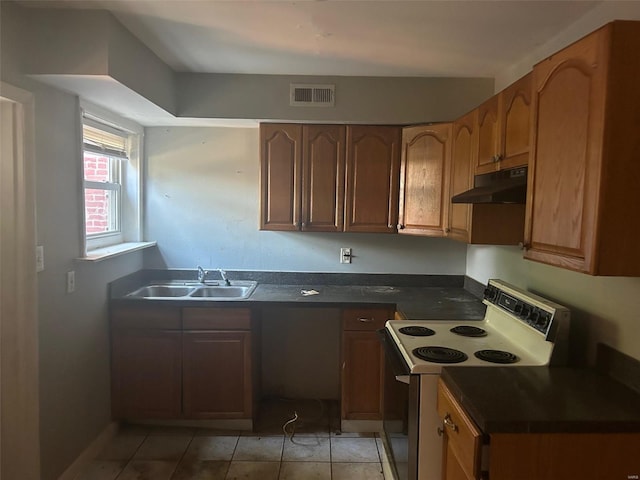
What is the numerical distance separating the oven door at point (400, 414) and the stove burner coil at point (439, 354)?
0.08 metres

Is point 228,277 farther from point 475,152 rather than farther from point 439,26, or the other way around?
point 439,26

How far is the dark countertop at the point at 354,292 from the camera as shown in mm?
2639

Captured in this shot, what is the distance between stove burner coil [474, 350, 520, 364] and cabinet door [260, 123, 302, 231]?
1.53m

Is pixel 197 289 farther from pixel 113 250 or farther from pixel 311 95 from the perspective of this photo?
pixel 311 95

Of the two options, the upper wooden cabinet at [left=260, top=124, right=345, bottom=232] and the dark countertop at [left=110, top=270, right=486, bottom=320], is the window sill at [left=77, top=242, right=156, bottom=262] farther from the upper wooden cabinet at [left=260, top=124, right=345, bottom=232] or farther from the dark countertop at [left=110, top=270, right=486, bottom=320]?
the upper wooden cabinet at [left=260, top=124, right=345, bottom=232]

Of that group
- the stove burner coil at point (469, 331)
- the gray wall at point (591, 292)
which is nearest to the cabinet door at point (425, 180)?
the gray wall at point (591, 292)

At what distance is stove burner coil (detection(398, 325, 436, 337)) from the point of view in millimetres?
2078

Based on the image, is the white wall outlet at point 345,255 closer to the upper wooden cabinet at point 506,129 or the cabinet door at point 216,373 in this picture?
the cabinet door at point 216,373

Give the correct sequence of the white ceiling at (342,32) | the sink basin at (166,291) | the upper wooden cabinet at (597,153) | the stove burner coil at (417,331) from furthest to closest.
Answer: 1. the sink basin at (166,291)
2. the stove burner coil at (417,331)
3. the white ceiling at (342,32)
4. the upper wooden cabinet at (597,153)

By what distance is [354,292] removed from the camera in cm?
301

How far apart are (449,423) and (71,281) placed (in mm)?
1971

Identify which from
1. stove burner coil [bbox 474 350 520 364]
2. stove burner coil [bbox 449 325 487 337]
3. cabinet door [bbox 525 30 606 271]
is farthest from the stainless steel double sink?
cabinet door [bbox 525 30 606 271]

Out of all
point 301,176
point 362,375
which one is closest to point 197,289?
point 301,176

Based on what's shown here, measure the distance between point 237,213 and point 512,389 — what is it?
91.6 inches
